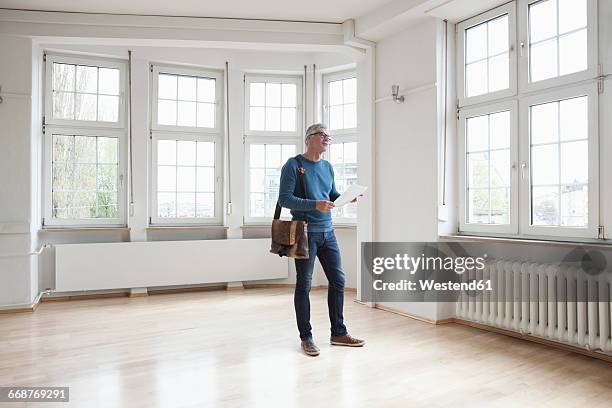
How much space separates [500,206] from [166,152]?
390 centimetres

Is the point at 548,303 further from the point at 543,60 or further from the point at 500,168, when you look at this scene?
the point at 543,60

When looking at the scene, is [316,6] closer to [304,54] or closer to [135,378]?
[304,54]

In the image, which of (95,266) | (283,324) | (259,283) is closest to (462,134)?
(283,324)

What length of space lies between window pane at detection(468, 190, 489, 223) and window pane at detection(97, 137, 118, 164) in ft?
13.3

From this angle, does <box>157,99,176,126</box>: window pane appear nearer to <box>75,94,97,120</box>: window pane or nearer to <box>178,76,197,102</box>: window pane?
<box>178,76,197,102</box>: window pane

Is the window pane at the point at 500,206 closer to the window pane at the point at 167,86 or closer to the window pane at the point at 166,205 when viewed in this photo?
the window pane at the point at 166,205

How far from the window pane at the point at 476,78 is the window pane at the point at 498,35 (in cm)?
14

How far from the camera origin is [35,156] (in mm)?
4719

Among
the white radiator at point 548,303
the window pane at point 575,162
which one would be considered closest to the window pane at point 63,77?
the white radiator at point 548,303

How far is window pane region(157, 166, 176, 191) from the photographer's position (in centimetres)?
563

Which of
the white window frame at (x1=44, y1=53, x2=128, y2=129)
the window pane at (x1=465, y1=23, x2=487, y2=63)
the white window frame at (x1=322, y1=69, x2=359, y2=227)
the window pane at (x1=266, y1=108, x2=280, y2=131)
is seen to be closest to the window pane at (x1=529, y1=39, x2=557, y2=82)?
the window pane at (x1=465, y1=23, x2=487, y2=63)

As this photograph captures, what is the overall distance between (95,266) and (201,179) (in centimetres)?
161

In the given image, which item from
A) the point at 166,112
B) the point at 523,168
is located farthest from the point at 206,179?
the point at 523,168

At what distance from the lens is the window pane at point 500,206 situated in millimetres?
3809
